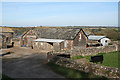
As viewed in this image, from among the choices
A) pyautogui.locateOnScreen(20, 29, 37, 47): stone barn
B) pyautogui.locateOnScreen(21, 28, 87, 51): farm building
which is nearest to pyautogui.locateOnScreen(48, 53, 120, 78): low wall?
pyautogui.locateOnScreen(21, 28, 87, 51): farm building

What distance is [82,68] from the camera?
638 inches

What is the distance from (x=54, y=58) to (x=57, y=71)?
3.67 metres

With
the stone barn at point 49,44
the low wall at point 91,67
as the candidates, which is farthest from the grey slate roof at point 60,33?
the low wall at point 91,67

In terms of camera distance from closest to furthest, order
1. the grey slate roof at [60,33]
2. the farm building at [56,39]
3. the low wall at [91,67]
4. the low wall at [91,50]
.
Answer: the low wall at [91,67]
the low wall at [91,50]
the farm building at [56,39]
the grey slate roof at [60,33]

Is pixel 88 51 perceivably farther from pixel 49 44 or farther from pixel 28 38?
pixel 28 38

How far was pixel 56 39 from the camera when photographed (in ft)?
120

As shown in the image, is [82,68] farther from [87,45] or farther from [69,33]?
[87,45]

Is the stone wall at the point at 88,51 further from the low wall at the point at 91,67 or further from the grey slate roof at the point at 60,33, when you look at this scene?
the grey slate roof at the point at 60,33

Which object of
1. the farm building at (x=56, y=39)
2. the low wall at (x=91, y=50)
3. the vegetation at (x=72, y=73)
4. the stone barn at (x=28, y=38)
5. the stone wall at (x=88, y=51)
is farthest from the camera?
the stone barn at (x=28, y=38)

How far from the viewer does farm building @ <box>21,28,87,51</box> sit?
111ft

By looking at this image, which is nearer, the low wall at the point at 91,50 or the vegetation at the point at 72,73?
the vegetation at the point at 72,73

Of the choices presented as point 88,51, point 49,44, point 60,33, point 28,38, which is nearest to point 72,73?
point 88,51

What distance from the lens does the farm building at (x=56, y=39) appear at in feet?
111

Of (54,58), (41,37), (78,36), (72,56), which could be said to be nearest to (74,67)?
(54,58)
